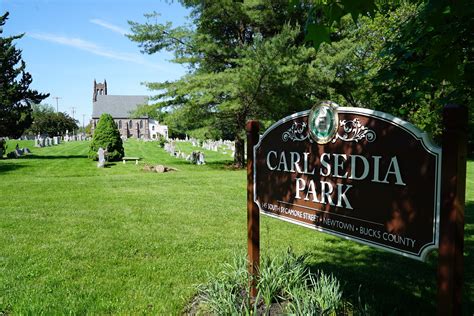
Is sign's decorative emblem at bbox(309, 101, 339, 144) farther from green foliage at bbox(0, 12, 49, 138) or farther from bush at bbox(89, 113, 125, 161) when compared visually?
green foliage at bbox(0, 12, 49, 138)

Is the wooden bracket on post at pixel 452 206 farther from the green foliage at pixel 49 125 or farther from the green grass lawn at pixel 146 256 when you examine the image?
the green foliage at pixel 49 125

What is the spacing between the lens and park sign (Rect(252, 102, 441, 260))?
2436 mm

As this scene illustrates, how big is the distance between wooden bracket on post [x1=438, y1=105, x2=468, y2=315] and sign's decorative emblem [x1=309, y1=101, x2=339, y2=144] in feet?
2.90

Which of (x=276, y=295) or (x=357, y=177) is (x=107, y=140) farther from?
(x=357, y=177)

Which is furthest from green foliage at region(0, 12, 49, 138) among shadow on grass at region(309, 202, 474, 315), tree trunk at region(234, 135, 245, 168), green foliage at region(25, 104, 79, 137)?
green foliage at region(25, 104, 79, 137)

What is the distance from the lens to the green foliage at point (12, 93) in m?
26.9

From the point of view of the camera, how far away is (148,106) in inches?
855

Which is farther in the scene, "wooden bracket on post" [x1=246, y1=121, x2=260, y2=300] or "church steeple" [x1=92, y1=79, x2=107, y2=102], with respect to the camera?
"church steeple" [x1=92, y1=79, x2=107, y2=102]

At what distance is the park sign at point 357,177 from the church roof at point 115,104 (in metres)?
101

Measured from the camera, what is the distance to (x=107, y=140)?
23109 mm

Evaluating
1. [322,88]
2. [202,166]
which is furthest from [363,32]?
[202,166]

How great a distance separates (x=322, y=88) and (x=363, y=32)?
9.25 meters

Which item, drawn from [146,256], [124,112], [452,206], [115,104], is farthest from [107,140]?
[115,104]

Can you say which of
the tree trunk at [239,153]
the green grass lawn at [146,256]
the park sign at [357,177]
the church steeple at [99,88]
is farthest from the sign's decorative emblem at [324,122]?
the church steeple at [99,88]
